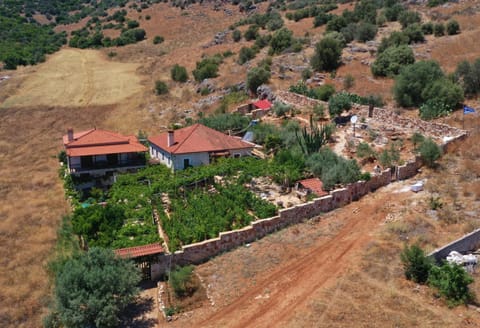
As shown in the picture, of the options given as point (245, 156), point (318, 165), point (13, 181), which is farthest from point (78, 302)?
point (13, 181)

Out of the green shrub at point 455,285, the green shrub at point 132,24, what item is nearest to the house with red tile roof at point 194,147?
the green shrub at point 455,285

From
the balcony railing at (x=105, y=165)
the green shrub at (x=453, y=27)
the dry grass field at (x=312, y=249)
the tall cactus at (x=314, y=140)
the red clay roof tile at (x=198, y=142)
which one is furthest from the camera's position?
the green shrub at (x=453, y=27)

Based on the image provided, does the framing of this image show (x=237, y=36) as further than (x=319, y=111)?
Yes

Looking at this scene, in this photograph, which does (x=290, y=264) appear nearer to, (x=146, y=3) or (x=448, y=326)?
(x=448, y=326)

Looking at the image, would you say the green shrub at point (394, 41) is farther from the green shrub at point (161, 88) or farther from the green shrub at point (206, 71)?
the green shrub at point (161, 88)

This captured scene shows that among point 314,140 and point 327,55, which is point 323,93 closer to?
point 327,55

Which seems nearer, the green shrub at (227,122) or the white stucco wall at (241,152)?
the white stucco wall at (241,152)

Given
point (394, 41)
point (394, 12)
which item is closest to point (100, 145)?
point (394, 41)
